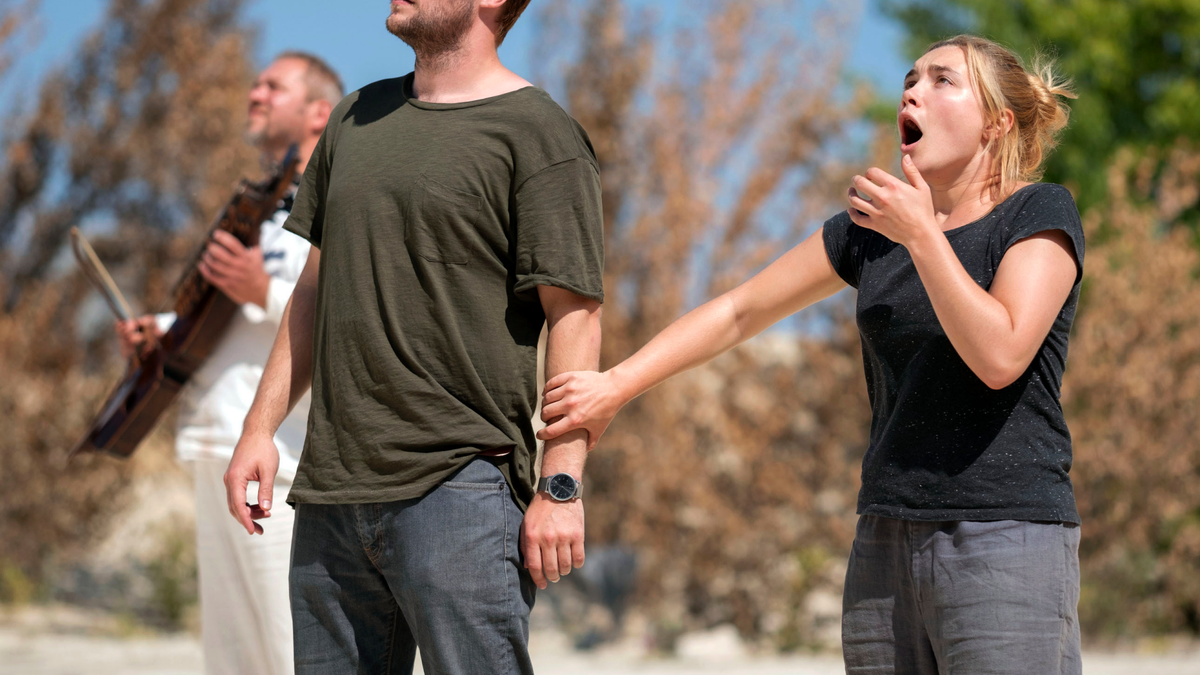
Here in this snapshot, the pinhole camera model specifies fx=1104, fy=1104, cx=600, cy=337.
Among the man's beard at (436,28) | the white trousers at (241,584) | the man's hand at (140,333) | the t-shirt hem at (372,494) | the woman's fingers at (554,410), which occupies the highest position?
the man's beard at (436,28)

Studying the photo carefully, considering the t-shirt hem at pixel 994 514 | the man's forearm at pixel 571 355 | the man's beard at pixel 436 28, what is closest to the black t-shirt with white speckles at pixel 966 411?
the t-shirt hem at pixel 994 514

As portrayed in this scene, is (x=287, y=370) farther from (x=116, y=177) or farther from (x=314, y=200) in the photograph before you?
(x=116, y=177)

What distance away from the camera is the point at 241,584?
10.3ft

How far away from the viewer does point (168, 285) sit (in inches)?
362

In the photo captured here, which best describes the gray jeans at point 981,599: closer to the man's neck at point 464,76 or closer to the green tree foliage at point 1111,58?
the man's neck at point 464,76

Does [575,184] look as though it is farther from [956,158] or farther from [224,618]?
[224,618]

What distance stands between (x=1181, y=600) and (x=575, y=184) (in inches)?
313

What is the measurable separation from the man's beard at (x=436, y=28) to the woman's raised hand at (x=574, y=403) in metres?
0.69

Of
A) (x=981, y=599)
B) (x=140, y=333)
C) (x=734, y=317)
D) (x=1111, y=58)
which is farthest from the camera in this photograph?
(x=1111, y=58)

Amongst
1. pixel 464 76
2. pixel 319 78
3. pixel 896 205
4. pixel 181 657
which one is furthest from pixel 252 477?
pixel 181 657

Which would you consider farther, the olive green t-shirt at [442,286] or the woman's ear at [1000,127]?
the woman's ear at [1000,127]

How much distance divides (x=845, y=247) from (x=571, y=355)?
62 cm

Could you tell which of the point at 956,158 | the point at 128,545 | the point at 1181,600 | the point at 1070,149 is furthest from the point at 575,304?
the point at 1070,149

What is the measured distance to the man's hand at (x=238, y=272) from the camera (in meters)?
3.16
